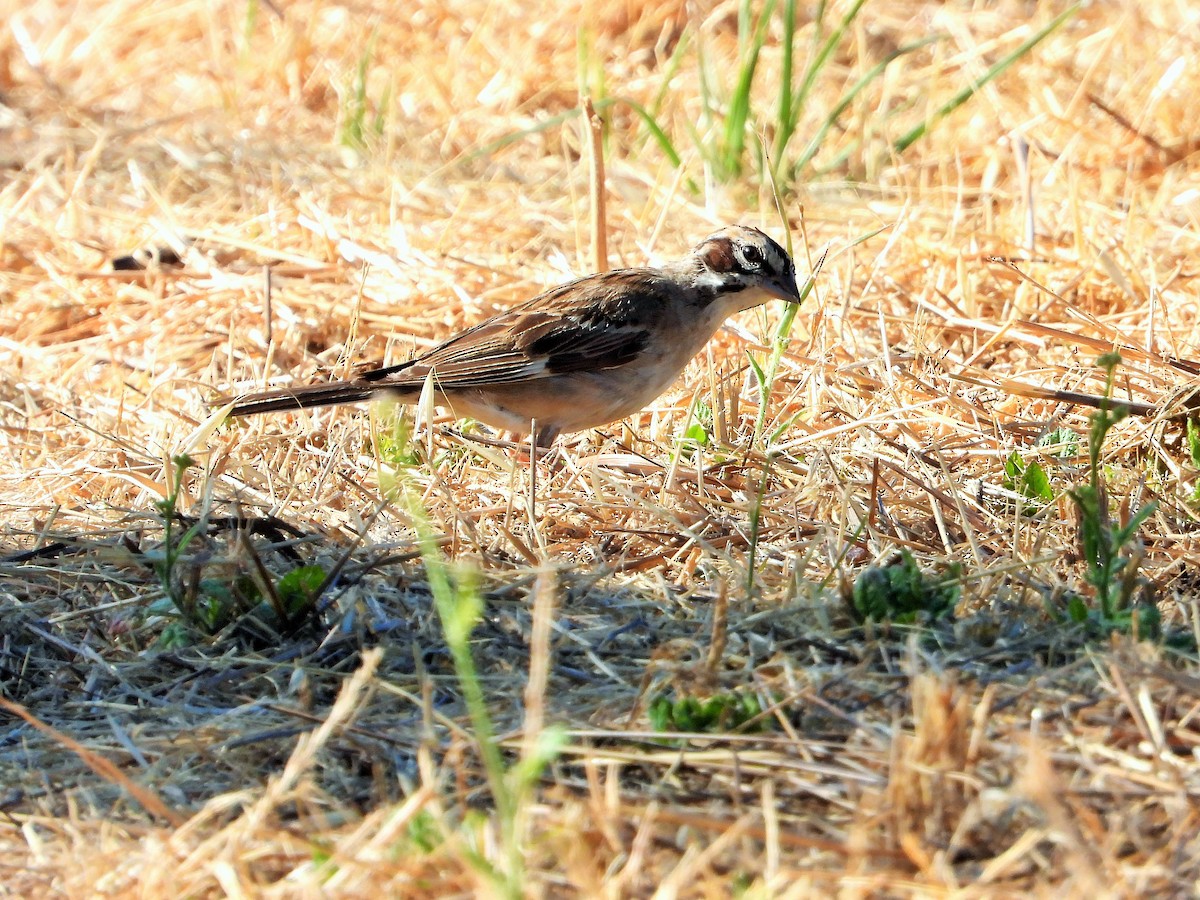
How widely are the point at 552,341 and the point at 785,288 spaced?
2.72 feet

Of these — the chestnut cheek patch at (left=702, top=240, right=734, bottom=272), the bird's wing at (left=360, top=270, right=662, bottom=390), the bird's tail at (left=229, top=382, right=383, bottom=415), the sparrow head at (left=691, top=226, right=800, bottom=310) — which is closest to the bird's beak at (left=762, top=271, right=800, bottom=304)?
the sparrow head at (left=691, top=226, right=800, bottom=310)

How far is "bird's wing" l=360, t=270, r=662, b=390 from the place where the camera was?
5250mm

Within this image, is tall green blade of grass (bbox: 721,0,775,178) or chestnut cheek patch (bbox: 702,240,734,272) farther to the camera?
tall green blade of grass (bbox: 721,0,775,178)

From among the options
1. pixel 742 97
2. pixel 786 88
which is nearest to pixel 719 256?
pixel 786 88

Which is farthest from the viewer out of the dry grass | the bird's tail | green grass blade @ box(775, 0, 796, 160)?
green grass blade @ box(775, 0, 796, 160)

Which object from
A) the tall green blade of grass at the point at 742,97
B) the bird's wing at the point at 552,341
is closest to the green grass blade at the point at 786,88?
the tall green blade of grass at the point at 742,97

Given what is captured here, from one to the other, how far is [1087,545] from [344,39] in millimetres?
7427

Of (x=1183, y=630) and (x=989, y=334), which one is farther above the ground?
(x=989, y=334)

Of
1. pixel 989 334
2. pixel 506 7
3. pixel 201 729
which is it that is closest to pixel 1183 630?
pixel 201 729

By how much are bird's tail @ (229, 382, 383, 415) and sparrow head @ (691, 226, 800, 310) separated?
51.4 inches

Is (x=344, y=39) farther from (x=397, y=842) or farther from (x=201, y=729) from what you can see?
(x=397, y=842)

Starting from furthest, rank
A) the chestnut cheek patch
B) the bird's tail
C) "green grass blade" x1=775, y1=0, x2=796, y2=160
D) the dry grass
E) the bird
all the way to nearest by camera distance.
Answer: "green grass blade" x1=775, y1=0, x2=796, y2=160 → the chestnut cheek patch → the bird → the bird's tail → the dry grass

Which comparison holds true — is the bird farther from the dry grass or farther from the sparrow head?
the dry grass

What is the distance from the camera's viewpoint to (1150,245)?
6324 mm
